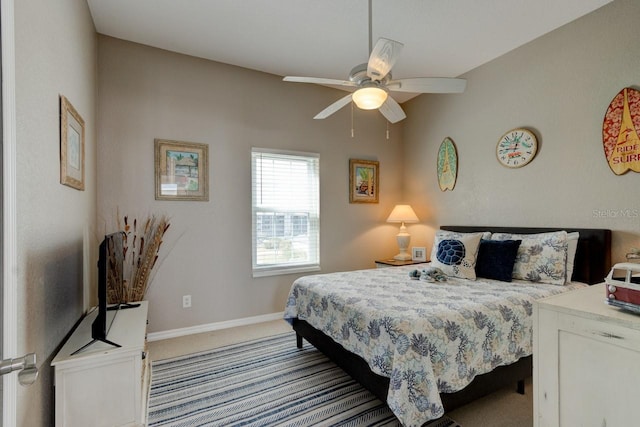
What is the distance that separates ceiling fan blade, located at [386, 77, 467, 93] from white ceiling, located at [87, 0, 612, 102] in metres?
0.81

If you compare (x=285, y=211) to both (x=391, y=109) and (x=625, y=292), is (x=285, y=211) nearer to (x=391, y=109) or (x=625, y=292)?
(x=391, y=109)

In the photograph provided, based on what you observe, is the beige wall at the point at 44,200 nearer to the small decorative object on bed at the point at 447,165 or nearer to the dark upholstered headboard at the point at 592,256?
the dark upholstered headboard at the point at 592,256

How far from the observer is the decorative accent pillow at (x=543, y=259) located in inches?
99.1

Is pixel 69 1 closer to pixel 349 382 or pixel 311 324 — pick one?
pixel 311 324

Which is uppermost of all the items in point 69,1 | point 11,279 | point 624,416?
point 69,1

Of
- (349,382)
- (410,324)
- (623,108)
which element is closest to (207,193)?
(349,382)

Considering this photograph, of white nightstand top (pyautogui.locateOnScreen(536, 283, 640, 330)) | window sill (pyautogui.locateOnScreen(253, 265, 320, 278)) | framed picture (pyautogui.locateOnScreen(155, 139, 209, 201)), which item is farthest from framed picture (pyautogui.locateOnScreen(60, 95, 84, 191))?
white nightstand top (pyautogui.locateOnScreen(536, 283, 640, 330))

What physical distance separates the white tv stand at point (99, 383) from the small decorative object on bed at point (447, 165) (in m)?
3.61

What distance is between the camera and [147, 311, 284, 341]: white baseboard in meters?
3.08

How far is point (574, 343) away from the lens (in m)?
1.02

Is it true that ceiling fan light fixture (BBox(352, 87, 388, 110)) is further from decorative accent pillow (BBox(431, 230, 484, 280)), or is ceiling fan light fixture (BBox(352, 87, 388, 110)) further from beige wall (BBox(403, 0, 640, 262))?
beige wall (BBox(403, 0, 640, 262))

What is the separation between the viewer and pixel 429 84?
2107 mm

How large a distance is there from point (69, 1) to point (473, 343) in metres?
3.23

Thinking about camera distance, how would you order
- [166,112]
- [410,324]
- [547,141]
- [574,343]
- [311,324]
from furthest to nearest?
[166,112]
[547,141]
[311,324]
[410,324]
[574,343]
